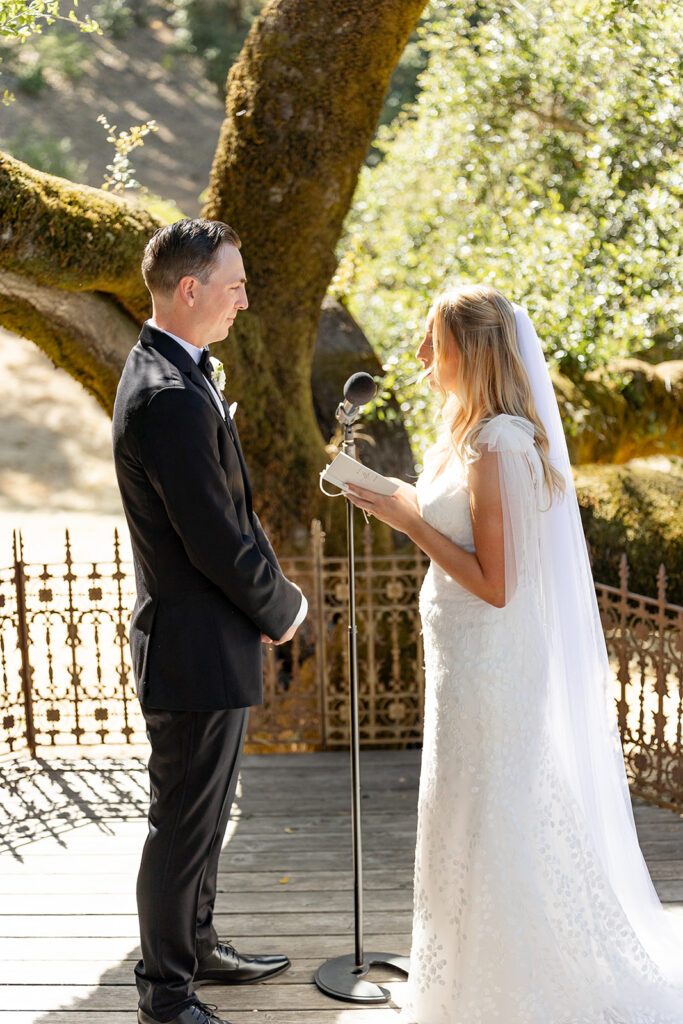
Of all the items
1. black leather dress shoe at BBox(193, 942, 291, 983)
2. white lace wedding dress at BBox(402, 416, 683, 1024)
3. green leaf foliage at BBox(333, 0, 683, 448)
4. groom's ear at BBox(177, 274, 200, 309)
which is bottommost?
black leather dress shoe at BBox(193, 942, 291, 983)

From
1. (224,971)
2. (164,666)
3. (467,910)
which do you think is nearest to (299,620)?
(164,666)

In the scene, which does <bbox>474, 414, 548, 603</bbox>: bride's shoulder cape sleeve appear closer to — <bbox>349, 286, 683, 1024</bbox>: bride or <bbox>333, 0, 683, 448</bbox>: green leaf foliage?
<bbox>349, 286, 683, 1024</bbox>: bride

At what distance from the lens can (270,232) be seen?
22.7ft

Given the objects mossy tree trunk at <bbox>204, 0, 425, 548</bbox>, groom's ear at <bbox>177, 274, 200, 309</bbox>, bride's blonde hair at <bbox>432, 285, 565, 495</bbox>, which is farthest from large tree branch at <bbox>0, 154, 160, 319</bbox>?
bride's blonde hair at <bbox>432, 285, 565, 495</bbox>

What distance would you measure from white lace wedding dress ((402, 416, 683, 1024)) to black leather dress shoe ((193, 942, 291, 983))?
0.65 metres

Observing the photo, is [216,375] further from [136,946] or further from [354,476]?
[136,946]

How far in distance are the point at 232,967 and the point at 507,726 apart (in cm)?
138

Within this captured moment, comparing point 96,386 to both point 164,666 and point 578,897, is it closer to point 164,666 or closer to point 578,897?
point 164,666

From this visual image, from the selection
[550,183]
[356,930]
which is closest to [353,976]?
[356,930]

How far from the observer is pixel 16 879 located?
454 centimetres

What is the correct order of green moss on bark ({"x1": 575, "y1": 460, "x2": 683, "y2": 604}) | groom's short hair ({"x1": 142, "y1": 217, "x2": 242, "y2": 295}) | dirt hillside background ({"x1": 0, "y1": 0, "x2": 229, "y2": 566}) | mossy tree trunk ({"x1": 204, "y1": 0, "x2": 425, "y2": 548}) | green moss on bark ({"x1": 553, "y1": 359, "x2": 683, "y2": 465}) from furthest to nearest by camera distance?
dirt hillside background ({"x1": 0, "y1": 0, "x2": 229, "y2": 566})
green moss on bark ({"x1": 553, "y1": 359, "x2": 683, "y2": 465})
green moss on bark ({"x1": 575, "y1": 460, "x2": 683, "y2": 604})
mossy tree trunk ({"x1": 204, "y1": 0, "x2": 425, "y2": 548})
groom's short hair ({"x1": 142, "y1": 217, "x2": 242, "y2": 295})

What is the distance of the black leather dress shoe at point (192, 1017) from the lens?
10.3 feet

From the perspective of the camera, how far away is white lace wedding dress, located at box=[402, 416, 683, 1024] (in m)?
3.15

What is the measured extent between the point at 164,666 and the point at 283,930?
1606mm
